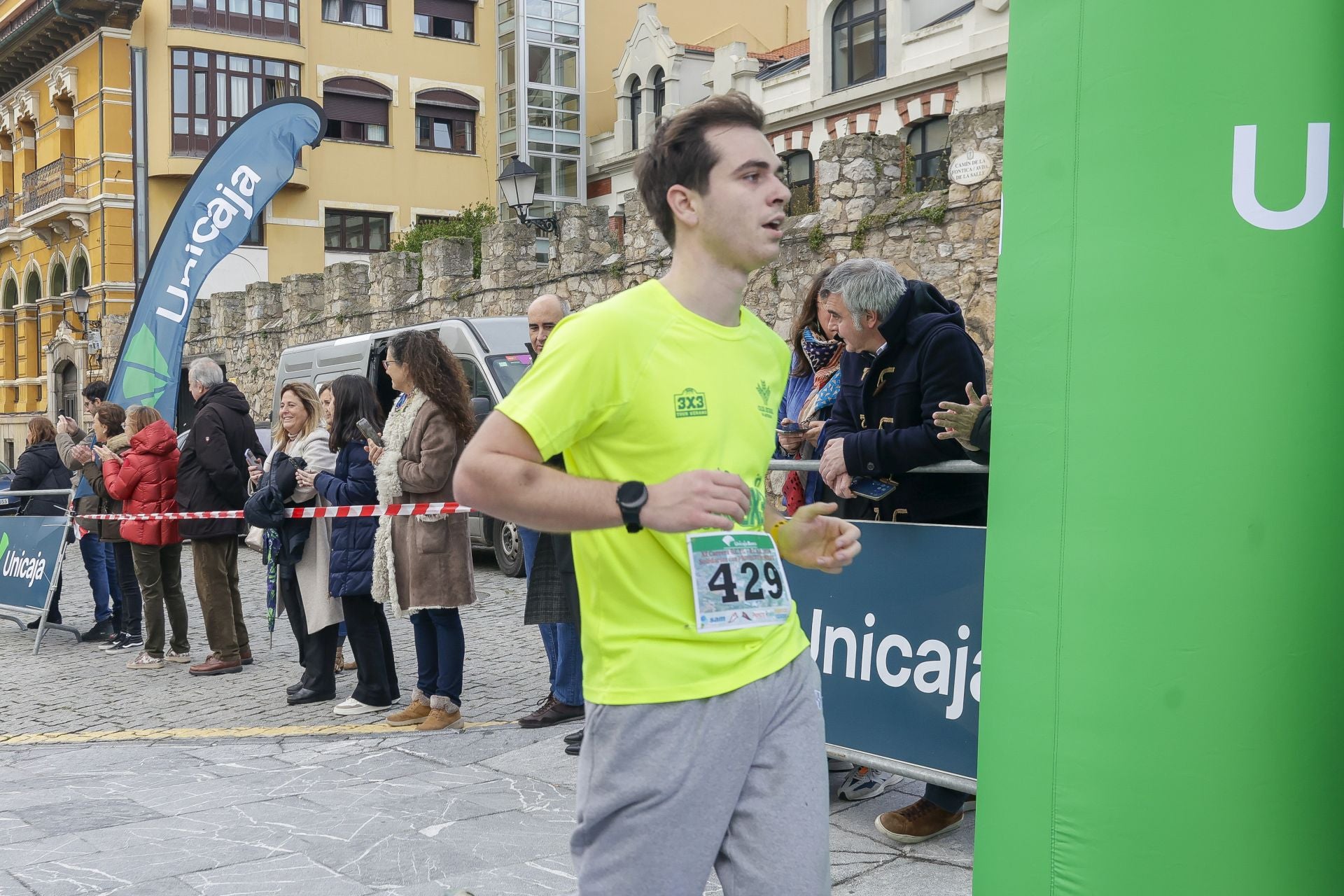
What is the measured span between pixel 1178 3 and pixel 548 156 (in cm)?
3986

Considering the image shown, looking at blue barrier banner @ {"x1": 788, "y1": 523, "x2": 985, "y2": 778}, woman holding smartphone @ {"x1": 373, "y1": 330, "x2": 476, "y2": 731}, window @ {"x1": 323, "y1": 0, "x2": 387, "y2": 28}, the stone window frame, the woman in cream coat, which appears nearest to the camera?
blue barrier banner @ {"x1": 788, "y1": 523, "x2": 985, "y2": 778}

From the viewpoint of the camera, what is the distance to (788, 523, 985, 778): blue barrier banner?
406 centimetres

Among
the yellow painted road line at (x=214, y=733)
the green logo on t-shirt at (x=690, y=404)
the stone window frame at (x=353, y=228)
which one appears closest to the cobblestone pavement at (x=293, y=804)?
the yellow painted road line at (x=214, y=733)

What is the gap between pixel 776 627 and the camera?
7.79 ft

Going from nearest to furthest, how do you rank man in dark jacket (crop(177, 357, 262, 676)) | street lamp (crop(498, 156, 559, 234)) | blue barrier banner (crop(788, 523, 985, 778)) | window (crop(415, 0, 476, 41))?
blue barrier banner (crop(788, 523, 985, 778)) < man in dark jacket (crop(177, 357, 262, 676)) < street lamp (crop(498, 156, 559, 234)) < window (crop(415, 0, 476, 41))

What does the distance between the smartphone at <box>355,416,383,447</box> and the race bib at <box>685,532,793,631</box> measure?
14.9 ft

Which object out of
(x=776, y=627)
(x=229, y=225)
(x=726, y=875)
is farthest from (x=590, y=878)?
(x=229, y=225)

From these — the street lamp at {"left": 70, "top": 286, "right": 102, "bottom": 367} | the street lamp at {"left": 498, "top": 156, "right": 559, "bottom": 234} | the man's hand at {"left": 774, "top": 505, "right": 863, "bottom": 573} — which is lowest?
the man's hand at {"left": 774, "top": 505, "right": 863, "bottom": 573}

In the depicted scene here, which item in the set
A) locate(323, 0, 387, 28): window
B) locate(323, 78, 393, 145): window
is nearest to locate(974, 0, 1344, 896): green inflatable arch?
locate(323, 78, 393, 145): window

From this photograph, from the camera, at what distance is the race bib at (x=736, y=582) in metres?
2.25

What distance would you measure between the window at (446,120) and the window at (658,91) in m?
6.51

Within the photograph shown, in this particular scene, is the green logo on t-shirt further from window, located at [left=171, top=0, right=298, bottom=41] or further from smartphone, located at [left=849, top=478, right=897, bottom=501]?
window, located at [left=171, top=0, right=298, bottom=41]

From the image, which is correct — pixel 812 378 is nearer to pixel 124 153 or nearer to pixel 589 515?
pixel 589 515

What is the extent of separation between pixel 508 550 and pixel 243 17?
30.0 m
